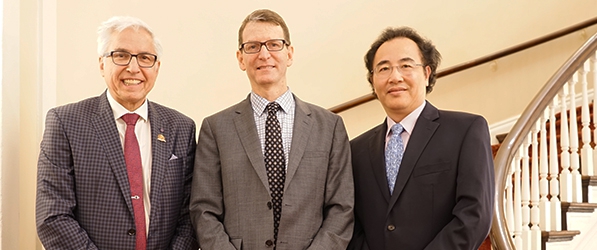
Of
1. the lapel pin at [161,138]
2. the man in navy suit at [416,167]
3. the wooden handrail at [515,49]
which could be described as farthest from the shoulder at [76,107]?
the wooden handrail at [515,49]

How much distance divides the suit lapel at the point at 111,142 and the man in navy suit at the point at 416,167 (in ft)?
2.71

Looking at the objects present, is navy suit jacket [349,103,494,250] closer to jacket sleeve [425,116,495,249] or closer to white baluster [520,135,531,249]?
jacket sleeve [425,116,495,249]

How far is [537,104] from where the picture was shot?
3.66 m

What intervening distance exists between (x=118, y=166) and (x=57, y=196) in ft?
0.70

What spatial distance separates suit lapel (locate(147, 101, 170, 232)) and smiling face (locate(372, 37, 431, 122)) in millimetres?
784

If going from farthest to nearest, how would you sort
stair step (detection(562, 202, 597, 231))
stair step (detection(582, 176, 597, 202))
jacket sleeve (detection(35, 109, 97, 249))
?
stair step (detection(582, 176, 597, 202)) < stair step (detection(562, 202, 597, 231)) < jacket sleeve (detection(35, 109, 97, 249))

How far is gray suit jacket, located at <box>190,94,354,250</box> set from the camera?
6.76 ft

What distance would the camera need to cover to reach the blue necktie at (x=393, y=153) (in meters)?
2.20

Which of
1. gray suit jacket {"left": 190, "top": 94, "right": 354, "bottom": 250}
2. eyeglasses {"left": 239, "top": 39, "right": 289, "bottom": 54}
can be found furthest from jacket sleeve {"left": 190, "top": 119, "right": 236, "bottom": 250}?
eyeglasses {"left": 239, "top": 39, "right": 289, "bottom": 54}

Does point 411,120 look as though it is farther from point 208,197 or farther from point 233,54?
point 233,54

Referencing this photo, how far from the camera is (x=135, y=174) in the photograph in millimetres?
2098

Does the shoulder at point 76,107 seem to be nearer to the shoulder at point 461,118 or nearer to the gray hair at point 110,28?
the gray hair at point 110,28

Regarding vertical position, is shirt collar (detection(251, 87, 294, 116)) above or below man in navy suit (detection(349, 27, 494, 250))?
above

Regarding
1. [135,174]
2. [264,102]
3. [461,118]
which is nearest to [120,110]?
[135,174]
